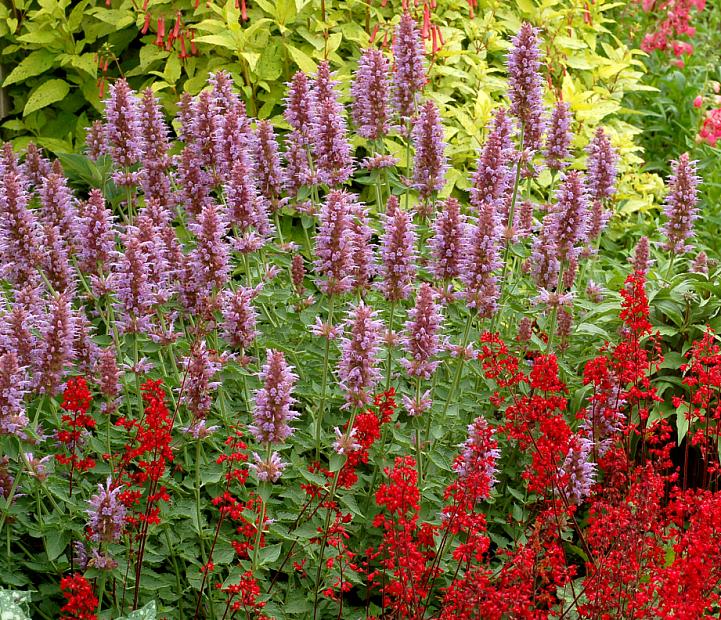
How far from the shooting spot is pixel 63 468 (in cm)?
396

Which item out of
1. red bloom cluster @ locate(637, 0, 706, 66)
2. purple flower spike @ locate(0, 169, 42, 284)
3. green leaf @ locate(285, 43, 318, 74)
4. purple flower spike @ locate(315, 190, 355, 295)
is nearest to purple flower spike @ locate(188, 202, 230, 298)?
purple flower spike @ locate(315, 190, 355, 295)

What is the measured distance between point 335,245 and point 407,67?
55.3 inches

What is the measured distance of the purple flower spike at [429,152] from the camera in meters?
4.63

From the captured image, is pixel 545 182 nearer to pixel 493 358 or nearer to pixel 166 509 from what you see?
pixel 493 358

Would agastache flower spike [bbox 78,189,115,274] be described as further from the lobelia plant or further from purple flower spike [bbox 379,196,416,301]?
purple flower spike [bbox 379,196,416,301]

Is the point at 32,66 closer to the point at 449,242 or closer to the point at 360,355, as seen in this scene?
the point at 449,242

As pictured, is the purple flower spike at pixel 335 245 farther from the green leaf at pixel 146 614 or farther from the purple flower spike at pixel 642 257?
the purple flower spike at pixel 642 257

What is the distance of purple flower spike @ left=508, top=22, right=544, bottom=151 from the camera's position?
14.8 ft

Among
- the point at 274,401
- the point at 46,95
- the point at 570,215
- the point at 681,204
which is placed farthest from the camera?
the point at 46,95

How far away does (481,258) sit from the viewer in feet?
12.9

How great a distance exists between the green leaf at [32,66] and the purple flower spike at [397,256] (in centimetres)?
394

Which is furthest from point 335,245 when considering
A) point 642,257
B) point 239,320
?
point 642,257

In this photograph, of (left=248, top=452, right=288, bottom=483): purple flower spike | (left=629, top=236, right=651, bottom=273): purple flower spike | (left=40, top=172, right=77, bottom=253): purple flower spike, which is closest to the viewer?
(left=248, top=452, right=288, bottom=483): purple flower spike

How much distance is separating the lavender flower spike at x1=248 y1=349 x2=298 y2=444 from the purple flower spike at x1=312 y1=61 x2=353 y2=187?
1458 mm
